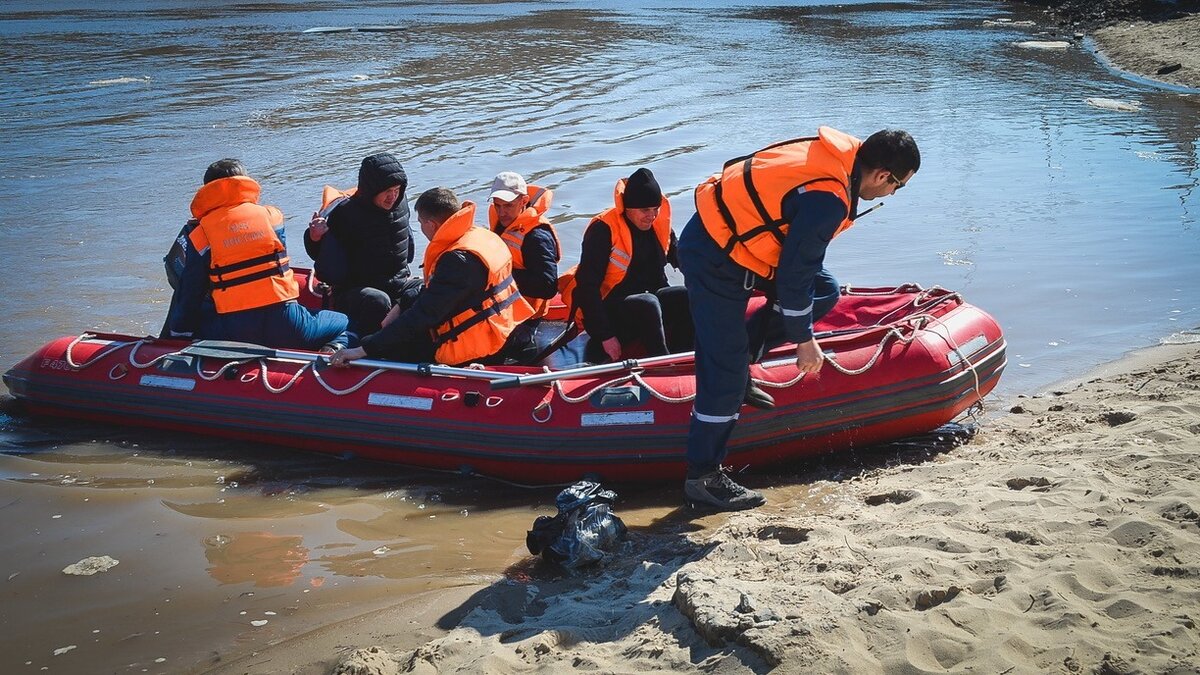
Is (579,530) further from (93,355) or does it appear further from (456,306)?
(93,355)

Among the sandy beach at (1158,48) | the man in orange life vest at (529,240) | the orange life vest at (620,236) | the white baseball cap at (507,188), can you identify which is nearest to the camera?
the orange life vest at (620,236)

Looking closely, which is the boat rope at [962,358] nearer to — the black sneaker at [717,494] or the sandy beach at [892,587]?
the sandy beach at [892,587]

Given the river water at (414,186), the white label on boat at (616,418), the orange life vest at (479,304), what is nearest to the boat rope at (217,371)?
the river water at (414,186)

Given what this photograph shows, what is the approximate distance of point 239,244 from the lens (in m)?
5.17

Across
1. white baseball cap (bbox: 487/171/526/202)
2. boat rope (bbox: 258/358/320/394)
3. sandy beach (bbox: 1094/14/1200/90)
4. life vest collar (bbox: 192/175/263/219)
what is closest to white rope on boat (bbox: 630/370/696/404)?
white baseball cap (bbox: 487/171/526/202)

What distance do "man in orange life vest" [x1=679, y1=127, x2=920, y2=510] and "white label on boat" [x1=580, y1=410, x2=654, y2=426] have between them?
37cm

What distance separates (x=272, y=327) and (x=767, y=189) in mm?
2735

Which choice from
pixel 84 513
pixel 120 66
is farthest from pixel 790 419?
pixel 120 66

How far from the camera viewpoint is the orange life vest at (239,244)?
202 inches

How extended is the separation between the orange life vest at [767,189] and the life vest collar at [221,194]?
2.33m

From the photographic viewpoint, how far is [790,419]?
4.71 meters

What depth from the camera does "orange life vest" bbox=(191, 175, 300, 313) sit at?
514 cm

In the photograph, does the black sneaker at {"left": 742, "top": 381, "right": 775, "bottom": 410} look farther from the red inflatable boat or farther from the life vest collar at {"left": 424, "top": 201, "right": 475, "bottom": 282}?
the life vest collar at {"left": 424, "top": 201, "right": 475, "bottom": 282}

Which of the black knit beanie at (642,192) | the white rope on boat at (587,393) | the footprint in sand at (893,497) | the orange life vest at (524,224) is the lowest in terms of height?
the footprint in sand at (893,497)
